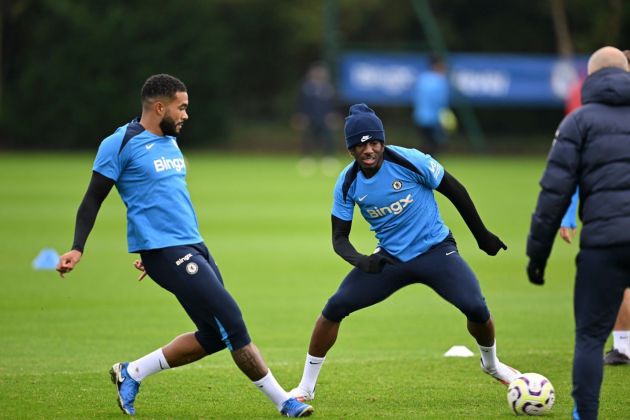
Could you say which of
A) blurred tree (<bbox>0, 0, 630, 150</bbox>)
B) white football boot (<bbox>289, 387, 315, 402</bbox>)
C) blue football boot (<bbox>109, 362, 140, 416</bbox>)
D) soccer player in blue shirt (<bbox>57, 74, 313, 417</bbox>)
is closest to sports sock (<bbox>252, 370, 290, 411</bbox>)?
soccer player in blue shirt (<bbox>57, 74, 313, 417</bbox>)

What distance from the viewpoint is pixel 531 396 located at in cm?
782

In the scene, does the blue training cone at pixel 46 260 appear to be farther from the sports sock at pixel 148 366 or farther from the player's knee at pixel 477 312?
the player's knee at pixel 477 312

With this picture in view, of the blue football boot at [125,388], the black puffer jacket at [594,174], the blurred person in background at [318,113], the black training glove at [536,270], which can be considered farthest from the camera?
the blurred person in background at [318,113]

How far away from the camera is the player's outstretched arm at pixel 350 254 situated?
8023 millimetres

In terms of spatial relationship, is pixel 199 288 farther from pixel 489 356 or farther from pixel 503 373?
pixel 503 373

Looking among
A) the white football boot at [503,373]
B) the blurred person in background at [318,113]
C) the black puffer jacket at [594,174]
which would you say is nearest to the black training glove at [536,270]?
the black puffer jacket at [594,174]

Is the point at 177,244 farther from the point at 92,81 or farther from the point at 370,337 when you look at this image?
the point at 92,81

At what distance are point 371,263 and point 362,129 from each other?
0.97 metres

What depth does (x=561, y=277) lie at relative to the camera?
51.5ft

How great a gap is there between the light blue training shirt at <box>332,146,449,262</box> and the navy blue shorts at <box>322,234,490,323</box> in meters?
0.10

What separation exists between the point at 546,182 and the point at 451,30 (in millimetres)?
43577

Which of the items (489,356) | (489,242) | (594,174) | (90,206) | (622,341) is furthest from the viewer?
(622,341)

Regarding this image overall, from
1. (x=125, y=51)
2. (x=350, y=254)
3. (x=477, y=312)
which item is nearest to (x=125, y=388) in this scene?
(x=350, y=254)

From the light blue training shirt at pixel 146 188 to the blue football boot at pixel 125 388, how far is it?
96 cm
